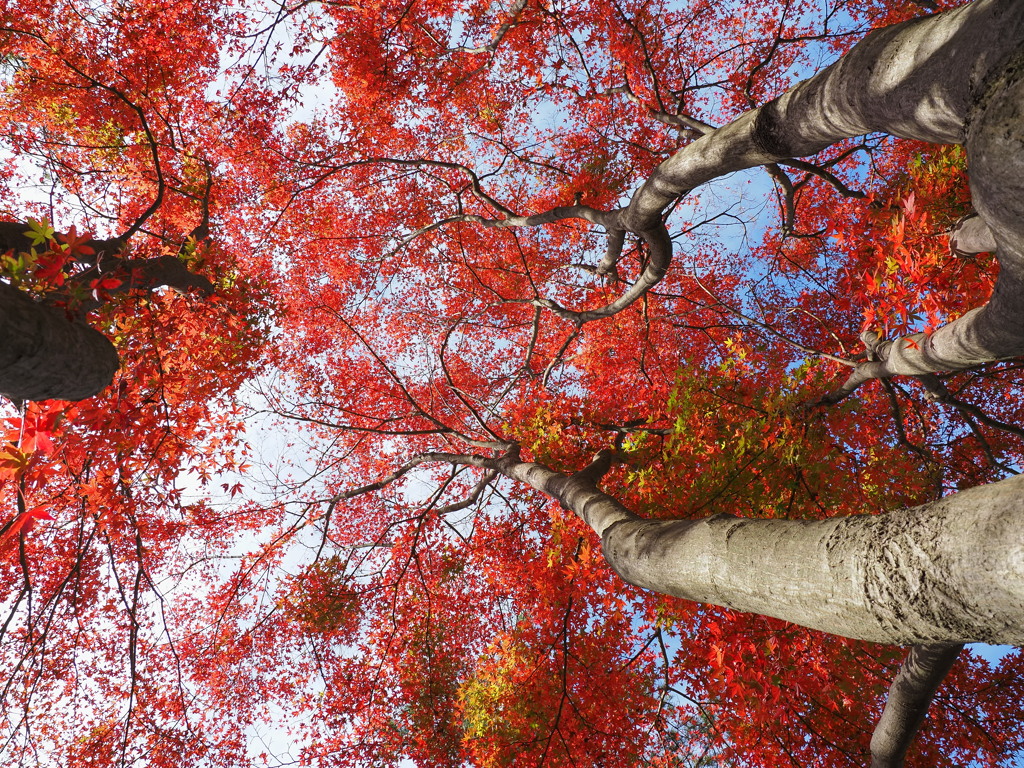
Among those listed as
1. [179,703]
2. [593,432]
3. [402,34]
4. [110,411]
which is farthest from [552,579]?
[402,34]

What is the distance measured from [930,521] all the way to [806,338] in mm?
13313

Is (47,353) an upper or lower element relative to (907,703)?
upper

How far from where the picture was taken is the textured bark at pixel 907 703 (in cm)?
381

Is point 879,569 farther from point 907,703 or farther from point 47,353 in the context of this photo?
point 907,703

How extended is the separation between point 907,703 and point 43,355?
7.03 meters

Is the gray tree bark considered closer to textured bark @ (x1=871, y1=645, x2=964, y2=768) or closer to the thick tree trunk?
the thick tree trunk

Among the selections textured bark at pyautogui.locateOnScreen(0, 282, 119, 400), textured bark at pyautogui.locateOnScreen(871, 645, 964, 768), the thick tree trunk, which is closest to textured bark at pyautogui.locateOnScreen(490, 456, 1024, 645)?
the thick tree trunk

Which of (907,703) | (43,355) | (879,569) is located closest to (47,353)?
(43,355)

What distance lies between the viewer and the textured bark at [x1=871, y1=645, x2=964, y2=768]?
3.81 metres

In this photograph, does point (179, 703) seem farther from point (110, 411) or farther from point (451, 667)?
point (110, 411)

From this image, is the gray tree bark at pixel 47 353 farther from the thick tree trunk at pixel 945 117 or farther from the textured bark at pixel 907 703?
the textured bark at pixel 907 703

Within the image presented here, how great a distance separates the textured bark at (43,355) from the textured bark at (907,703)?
6626 millimetres

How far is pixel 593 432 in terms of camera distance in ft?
25.1

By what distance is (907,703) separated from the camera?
4012mm
